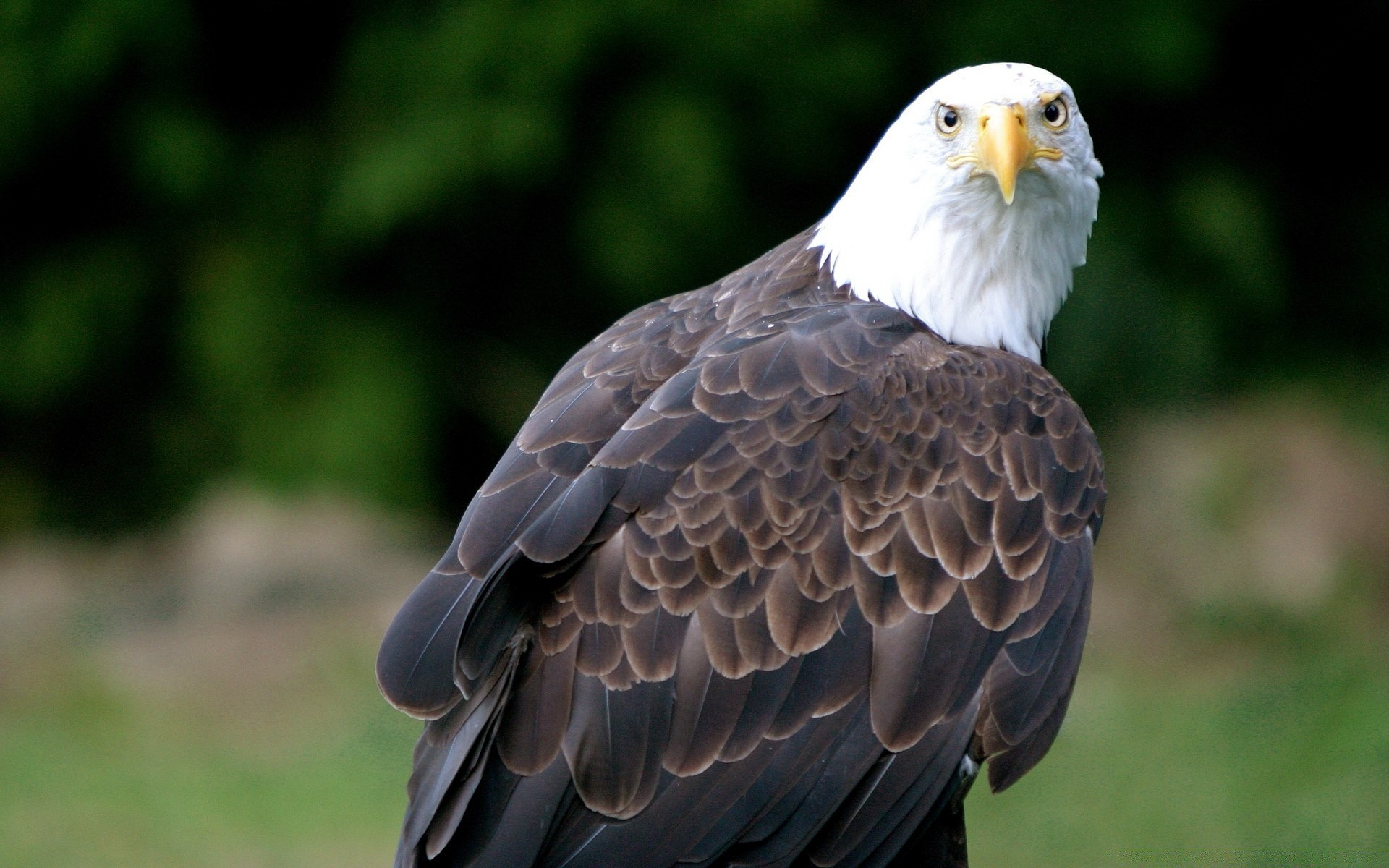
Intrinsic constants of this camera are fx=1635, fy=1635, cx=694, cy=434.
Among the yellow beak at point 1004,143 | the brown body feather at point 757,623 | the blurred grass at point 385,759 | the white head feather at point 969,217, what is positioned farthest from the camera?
the blurred grass at point 385,759

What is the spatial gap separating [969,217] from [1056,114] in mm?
246

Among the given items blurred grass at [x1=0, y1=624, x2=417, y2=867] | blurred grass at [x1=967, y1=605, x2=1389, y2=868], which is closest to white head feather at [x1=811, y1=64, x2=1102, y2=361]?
blurred grass at [x1=967, y1=605, x2=1389, y2=868]

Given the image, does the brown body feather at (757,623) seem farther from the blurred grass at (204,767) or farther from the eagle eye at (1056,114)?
the blurred grass at (204,767)

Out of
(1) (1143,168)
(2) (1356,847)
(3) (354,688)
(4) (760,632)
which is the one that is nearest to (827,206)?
(1) (1143,168)

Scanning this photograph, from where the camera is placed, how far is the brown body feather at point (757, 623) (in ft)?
8.70

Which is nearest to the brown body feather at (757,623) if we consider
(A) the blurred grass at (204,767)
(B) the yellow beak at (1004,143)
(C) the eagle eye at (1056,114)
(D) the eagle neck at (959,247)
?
(D) the eagle neck at (959,247)

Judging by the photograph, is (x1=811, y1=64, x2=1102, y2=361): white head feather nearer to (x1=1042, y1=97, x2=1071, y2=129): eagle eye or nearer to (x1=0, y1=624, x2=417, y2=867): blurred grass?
(x1=1042, y1=97, x2=1071, y2=129): eagle eye

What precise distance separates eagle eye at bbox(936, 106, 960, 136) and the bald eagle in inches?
0.9

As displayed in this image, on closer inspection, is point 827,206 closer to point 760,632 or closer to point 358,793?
point 358,793

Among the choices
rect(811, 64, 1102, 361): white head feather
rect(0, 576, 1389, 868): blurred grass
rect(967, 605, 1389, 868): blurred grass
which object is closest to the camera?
rect(811, 64, 1102, 361): white head feather

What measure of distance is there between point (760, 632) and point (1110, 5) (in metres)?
4.23

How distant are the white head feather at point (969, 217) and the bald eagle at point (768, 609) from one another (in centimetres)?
3

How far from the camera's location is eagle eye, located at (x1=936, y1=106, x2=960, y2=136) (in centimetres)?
Answer: 301

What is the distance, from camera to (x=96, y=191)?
6.67m
